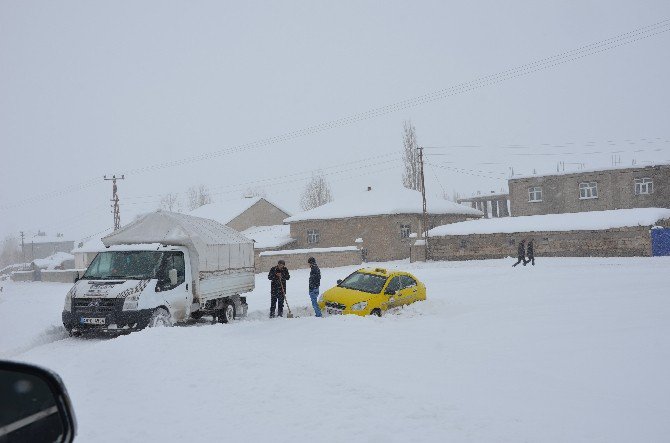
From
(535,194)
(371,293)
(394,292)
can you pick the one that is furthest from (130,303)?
(535,194)

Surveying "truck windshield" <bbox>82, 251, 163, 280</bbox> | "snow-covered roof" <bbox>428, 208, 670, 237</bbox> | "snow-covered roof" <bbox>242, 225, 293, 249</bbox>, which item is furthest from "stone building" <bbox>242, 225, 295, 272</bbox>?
"truck windshield" <bbox>82, 251, 163, 280</bbox>

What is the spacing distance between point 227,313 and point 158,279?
3.32 metres

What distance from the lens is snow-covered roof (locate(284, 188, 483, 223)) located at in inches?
1946

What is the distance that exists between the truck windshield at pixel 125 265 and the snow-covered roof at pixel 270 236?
3438 centimetres

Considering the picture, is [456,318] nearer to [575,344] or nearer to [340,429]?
[575,344]

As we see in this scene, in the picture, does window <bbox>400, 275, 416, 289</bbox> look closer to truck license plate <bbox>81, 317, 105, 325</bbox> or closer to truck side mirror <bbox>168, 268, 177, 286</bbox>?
truck side mirror <bbox>168, 268, 177, 286</bbox>

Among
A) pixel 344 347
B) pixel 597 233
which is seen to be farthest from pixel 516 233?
pixel 344 347

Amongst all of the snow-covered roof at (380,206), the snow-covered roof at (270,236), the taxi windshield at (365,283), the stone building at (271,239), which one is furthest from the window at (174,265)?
the snow-covered roof at (380,206)

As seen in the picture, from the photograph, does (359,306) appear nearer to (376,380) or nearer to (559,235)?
(376,380)

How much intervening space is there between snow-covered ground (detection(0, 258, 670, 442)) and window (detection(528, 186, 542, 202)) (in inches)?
1647

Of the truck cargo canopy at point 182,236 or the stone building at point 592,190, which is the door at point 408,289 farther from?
the stone building at point 592,190

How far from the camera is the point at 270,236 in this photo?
5616 centimetres

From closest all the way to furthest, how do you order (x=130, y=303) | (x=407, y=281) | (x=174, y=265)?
(x=130, y=303) < (x=174, y=265) < (x=407, y=281)

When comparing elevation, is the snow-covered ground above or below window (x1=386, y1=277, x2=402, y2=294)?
below
